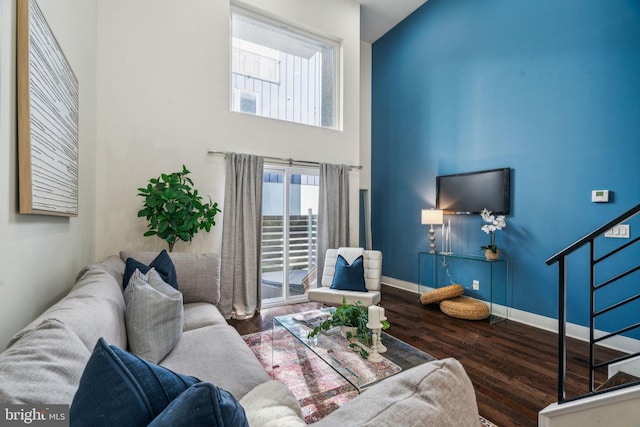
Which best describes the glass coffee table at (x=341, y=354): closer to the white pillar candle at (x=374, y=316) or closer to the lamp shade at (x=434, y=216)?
the white pillar candle at (x=374, y=316)

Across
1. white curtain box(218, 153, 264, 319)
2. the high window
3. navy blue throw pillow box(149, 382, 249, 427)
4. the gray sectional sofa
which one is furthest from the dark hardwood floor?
the high window

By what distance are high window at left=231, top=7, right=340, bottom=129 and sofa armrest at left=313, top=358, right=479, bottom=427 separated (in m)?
3.75

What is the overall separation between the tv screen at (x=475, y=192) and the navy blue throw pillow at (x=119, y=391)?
3.81 metres

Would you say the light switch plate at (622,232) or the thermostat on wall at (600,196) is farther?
the thermostat on wall at (600,196)

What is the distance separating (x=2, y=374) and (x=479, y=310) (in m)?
3.76

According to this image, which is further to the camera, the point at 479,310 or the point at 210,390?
the point at 479,310

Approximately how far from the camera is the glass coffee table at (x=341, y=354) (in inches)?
62.4

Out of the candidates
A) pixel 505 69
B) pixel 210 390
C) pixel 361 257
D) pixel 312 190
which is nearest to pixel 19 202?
pixel 210 390

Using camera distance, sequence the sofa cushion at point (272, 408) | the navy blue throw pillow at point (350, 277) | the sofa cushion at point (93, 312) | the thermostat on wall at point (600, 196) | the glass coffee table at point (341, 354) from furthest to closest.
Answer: the navy blue throw pillow at point (350, 277), the thermostat on wall at point (600, 196), the glass coffee table at point (341, 354), the sofa cushion at point (93, 312), the sofa cushion at point (272, 408)

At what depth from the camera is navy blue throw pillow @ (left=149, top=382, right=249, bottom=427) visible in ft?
1.38

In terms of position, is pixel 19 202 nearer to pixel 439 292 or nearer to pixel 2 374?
pixel 2 374

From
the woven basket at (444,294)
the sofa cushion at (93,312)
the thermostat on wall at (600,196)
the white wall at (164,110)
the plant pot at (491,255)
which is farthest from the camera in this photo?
the woven basket at (444,294)

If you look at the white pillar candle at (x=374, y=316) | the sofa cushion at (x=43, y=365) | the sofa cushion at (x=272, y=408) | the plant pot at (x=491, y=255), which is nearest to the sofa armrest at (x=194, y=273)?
the white pillar candle at (x=374, y=316)

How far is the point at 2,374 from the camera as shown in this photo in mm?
593
